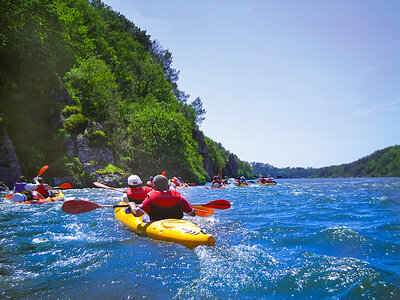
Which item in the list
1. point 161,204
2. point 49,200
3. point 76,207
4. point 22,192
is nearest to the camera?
point 161,204

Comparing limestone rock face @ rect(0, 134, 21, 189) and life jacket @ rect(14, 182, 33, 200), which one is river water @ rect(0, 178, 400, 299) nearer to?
life jacket @ rect(14, 182, 33, 200)

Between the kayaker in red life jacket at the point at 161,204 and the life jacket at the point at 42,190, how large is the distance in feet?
26.8

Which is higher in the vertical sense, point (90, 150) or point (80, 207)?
point (90, 150)

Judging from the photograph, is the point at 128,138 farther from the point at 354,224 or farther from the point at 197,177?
the point at 354,224

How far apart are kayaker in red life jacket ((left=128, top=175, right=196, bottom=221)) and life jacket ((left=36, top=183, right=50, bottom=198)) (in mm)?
8179

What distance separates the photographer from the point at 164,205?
575cm

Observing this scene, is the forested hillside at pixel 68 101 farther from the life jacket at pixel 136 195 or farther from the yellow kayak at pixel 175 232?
the yellow kayak at pixel 175 232

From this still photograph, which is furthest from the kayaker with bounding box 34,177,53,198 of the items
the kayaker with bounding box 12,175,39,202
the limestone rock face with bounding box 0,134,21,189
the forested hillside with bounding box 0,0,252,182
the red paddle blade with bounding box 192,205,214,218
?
the red paddle blade with bounding box 192,205,214,218

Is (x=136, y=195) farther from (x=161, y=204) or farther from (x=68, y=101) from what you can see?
(x=68, y=101)

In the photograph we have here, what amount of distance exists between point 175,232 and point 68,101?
64.3ft

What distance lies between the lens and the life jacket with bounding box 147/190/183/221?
5734mm

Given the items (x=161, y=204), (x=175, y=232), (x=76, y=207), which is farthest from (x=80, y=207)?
(x=175, y=232)

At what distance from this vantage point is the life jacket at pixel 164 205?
5734 mm

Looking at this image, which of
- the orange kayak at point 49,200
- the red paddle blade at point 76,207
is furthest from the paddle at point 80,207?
the orange kayak at point 49,200
